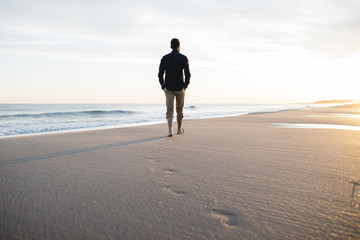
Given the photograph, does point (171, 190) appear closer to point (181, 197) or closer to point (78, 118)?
point (181, 197)

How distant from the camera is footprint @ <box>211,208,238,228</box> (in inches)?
46.9

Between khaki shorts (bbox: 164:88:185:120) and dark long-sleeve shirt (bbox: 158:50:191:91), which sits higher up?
dark long-sleeve shirt (bbox: 158:50:191:91)

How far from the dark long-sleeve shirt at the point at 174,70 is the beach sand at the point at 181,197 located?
2.43 metres

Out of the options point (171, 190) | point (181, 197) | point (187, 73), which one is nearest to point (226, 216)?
point (181, 197)

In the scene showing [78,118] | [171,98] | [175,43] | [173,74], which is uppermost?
[175,43]

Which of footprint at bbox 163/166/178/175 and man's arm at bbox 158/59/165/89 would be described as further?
man's arm at bbox 158/59/165/89

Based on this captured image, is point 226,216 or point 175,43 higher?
point 175,43

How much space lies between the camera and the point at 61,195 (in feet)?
5.05

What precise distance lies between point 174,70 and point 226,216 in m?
3.89

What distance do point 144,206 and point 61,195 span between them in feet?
2.01

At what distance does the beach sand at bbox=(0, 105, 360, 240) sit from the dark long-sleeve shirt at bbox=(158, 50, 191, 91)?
2.43 m

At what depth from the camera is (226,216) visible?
1.26 meters

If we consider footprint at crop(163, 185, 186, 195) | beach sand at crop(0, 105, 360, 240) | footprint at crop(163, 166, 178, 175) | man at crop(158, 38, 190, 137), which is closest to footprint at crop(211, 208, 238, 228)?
beach sand at crop(0, 105, 360, 240)

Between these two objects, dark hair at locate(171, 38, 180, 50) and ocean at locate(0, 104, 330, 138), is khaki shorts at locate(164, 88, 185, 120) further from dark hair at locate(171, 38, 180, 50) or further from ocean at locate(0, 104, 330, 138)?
ocean at locate(0, 104, 330, 138)
